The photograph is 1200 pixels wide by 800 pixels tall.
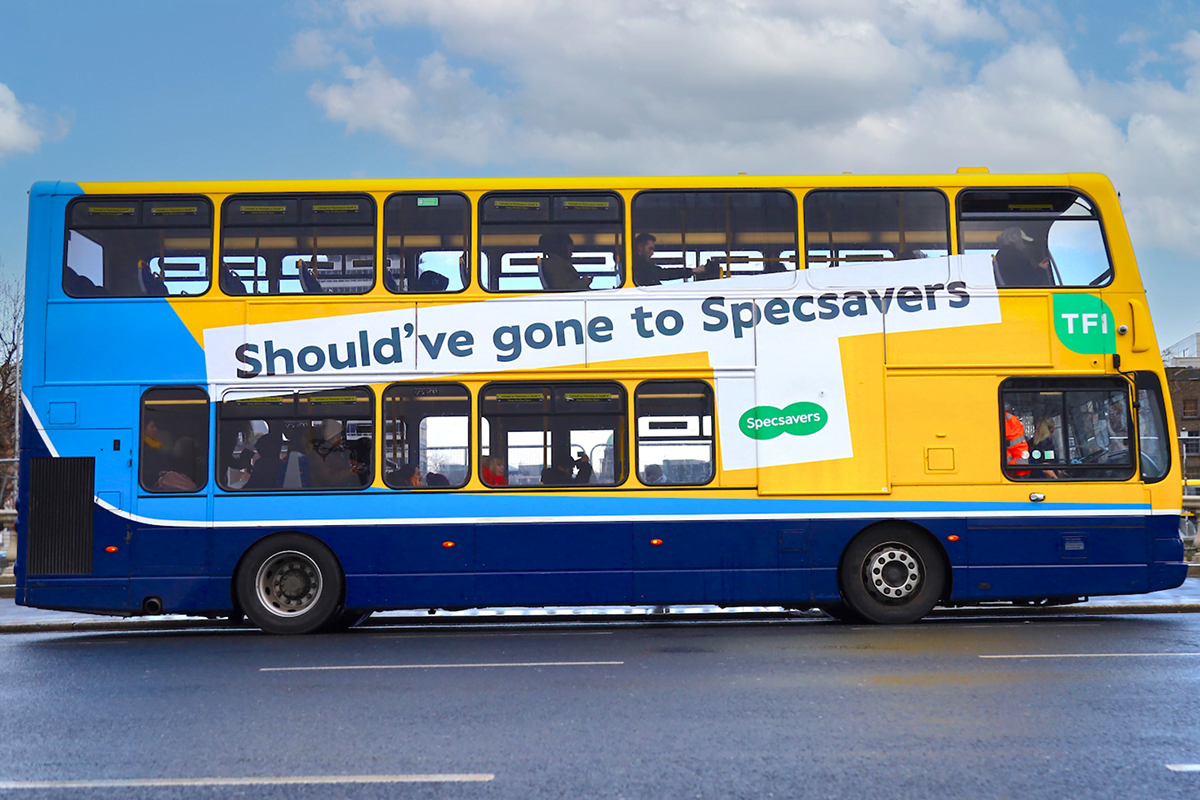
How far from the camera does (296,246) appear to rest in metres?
11.2

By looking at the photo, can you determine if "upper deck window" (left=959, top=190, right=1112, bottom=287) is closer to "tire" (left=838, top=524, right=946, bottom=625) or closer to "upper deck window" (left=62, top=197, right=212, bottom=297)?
"tire" (left=838, top=524, right=946, bottom=625)

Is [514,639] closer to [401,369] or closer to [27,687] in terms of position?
[401,369]

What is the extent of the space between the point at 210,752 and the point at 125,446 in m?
6.06

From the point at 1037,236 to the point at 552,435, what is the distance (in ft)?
16.9

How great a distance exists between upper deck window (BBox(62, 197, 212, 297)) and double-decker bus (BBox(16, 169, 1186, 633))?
0.09ft

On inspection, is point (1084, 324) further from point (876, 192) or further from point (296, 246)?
point (296, 246)

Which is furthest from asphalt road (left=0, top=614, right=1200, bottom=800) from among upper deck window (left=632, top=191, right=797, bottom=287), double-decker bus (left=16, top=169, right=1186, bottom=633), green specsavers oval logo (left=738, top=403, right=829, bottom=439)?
upper deck window (left=632, top=191, right=797, bottom=287)

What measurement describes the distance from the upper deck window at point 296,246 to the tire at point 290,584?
2479 mm

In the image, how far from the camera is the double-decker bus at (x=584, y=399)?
36.0 ft

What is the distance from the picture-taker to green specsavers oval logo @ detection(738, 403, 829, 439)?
11.2 m

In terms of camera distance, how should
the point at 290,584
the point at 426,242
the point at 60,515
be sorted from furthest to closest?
the point at 426,242, the point at 290,584, the point at 60,515

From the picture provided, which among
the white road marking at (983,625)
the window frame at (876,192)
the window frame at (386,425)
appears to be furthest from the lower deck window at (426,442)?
the white road marking at (983,625)

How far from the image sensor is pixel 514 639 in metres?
10.5

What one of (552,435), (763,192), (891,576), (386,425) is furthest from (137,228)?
(891,576)
